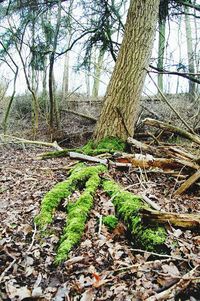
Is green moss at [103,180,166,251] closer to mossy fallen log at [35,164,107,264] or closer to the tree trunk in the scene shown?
mossy fallen log at [35,164,107,264]

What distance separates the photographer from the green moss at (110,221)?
3009 millimetres

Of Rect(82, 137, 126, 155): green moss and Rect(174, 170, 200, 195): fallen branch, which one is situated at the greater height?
Rect(82, 137, 126, 155): green moss

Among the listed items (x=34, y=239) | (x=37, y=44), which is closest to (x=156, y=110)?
(x=37, y=44)

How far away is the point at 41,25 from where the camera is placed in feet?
30.8

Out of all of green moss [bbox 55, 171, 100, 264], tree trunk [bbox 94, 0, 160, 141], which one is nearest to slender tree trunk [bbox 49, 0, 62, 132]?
tree trunk [bbox 94, 0, 160, 141]

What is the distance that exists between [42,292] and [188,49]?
44.6 ft

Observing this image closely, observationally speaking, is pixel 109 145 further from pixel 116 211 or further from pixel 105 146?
pixel 116 211

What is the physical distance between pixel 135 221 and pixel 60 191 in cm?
113

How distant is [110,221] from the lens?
304 centimetres

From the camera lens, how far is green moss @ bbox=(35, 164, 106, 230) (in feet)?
10.3

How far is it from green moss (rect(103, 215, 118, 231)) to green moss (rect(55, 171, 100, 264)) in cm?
21

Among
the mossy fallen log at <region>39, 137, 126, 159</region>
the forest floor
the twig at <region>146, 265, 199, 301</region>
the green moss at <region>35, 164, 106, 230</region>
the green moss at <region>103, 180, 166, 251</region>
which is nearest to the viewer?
the twig at <region>146, 265, 199, 301</region>

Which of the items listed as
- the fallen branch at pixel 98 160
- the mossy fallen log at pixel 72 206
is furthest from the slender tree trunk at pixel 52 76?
the mossy fallen log at pixel 72 206

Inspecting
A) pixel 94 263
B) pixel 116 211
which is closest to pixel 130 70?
pixel 116 211
